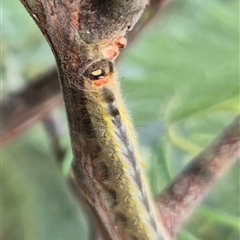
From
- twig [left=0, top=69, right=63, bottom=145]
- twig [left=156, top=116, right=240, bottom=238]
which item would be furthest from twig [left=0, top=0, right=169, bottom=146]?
twig [left=156, top=116, right=240, bottom=238]

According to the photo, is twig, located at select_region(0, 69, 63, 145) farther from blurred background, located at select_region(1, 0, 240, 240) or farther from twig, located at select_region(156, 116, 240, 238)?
twig, located at select_region(156, 116, 240, 238)

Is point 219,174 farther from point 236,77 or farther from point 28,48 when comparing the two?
point 28,48

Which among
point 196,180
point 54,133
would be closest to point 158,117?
point 54,133

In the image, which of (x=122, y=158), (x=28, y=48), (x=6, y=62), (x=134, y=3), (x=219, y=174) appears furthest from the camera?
(x=28, y=48)

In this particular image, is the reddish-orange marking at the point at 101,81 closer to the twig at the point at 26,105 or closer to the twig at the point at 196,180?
the twig at the point at 196,180

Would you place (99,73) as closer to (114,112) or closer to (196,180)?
(114,112)

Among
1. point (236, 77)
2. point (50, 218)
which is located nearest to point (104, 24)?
point (236, 77)
